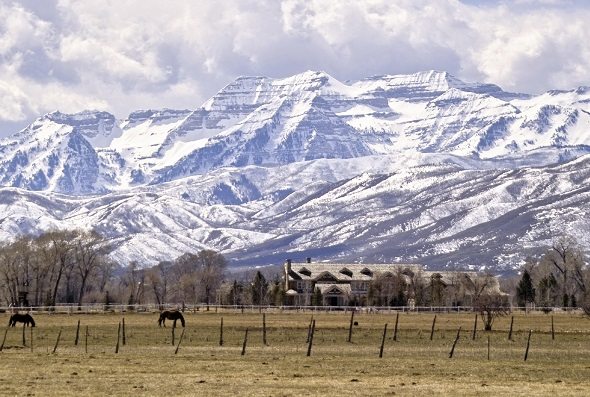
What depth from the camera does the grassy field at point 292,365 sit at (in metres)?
59.0

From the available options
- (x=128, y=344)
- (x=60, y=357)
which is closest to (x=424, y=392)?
(x=60, y=357)

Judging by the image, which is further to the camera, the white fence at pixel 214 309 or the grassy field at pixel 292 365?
the white fence at pixel 214 309

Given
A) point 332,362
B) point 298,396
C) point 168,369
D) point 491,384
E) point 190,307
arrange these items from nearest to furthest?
point 298,396 < point 491,384 < point 168,369 < point 332,362 < point 190,307

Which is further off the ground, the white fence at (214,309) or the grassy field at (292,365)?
the white fence at (214,309)

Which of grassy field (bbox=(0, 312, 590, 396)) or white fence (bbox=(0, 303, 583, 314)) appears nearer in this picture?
grassy field (bbox=(0, 312, 590, 396))

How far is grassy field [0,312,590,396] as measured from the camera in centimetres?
5900

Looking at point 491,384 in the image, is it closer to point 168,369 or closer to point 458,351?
point 168,369

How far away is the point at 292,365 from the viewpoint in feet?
232

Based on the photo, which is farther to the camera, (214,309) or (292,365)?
(214,309)

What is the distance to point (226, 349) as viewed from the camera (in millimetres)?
85125

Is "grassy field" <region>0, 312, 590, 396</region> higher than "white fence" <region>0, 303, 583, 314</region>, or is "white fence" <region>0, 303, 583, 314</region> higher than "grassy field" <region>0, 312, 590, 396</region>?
"white fence" <region>0, 303, 583, 314</region>

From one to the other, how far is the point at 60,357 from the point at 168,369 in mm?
10629

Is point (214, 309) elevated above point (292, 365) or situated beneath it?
elevated above

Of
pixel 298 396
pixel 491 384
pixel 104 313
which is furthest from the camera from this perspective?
pixel 104 313
